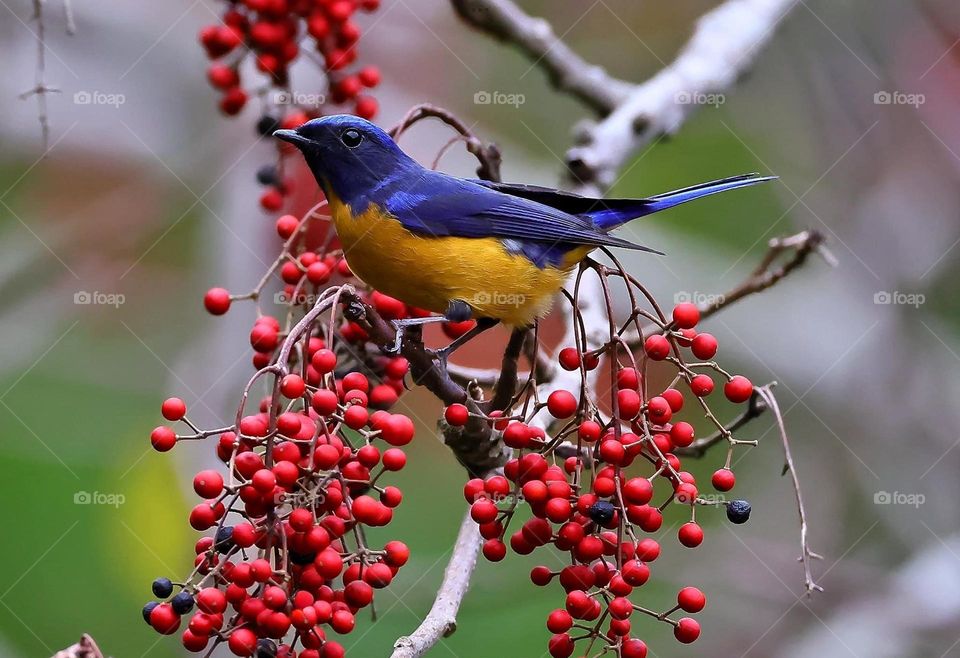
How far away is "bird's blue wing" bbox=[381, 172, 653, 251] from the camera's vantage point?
2922 mm

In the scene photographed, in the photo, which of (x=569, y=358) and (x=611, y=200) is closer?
(x=569, y=358)

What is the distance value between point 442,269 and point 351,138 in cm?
45

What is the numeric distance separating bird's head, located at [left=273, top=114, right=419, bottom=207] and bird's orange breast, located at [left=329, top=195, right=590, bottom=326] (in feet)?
0.19

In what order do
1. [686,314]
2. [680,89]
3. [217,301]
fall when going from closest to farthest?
[686,314] < [217,301] < [680,89]

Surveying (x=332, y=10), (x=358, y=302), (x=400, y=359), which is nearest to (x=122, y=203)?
(x=332, y=10)

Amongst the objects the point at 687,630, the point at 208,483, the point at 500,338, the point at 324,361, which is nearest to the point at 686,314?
the point at 687,630

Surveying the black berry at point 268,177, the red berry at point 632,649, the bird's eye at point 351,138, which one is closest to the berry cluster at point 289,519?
the red berry at point 632,649

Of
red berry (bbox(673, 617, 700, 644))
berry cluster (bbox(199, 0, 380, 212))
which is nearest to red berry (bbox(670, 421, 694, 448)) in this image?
red berry (bbox(673, 617, 700, 644))

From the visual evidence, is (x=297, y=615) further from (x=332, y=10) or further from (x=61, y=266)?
(x=61, y=266)

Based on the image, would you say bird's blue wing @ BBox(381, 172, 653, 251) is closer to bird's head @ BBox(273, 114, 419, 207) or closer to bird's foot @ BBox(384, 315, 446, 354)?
bird's head @ BBox(273, 114, 419, 207)

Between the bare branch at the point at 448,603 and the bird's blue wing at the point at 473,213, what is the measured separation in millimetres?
782

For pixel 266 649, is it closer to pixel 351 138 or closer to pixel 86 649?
pixel 86 649

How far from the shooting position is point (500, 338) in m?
5.11

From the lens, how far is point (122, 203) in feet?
17.4
